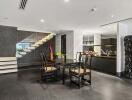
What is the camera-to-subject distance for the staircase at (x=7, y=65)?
5.61m

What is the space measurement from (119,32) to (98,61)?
207cm

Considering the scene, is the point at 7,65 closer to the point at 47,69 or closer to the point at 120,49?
the point at 47,69


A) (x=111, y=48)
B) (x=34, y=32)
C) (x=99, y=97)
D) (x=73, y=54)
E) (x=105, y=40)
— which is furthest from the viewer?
(x=105, y=40)

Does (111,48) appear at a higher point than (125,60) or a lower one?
higher

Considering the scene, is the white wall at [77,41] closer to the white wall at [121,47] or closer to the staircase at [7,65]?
the white wall at [121,47]

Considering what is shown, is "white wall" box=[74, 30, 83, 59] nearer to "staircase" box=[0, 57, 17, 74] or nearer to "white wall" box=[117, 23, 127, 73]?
"white wall" box=[117, 23, 127, 73]

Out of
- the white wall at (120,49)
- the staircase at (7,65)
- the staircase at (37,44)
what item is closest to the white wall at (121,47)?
the white wall at (120,49)

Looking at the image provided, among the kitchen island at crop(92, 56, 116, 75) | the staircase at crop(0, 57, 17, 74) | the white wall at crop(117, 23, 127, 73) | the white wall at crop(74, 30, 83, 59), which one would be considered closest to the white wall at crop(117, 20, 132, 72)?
the white wall at crop(117, 23, 127, 73)

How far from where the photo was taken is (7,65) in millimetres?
5738

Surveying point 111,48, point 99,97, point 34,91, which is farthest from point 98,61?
point 34,91

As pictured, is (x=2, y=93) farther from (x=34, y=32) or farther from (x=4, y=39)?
(x=34, y=32)

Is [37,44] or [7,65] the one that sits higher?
[37,44]

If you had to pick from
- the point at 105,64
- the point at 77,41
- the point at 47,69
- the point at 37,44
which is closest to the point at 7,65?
the point at 47,69

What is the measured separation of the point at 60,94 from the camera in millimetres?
3145
